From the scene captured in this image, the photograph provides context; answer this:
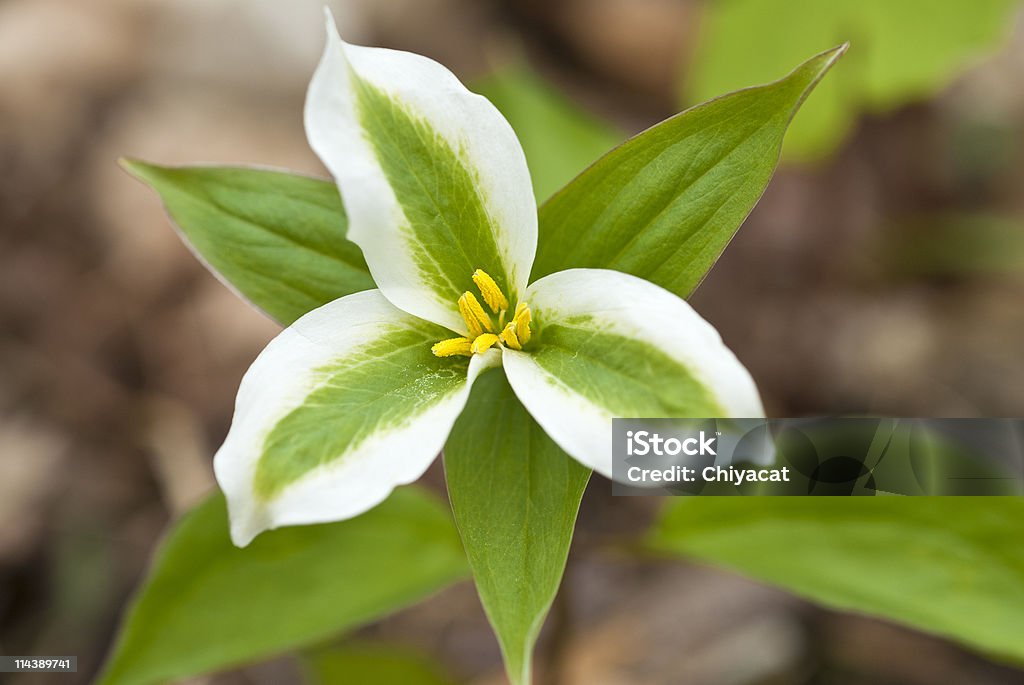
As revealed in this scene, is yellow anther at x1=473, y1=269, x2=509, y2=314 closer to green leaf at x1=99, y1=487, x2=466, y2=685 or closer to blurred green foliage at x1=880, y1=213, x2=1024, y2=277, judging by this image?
green leaf at x1=99, y1=487, x2=466, y2=685

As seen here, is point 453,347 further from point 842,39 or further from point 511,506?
point 842,39

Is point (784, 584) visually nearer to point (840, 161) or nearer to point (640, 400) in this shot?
point (640, 400)

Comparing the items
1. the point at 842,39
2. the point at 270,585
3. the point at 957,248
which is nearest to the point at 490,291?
the point at 270,585

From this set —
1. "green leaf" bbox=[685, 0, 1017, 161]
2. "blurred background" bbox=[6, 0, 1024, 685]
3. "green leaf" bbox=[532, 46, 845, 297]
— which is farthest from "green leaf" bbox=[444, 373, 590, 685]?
"green leaf" bbox=[685, 0, 1017, 161]

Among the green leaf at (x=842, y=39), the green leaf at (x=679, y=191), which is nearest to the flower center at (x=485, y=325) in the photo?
the green leaf at (x=679, y=191)

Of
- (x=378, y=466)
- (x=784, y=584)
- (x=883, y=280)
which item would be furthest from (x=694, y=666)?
(x=378, y=466)

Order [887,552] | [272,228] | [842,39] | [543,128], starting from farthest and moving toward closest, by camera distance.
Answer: [842,39] → [543,128] → [887,552] → [272,228]

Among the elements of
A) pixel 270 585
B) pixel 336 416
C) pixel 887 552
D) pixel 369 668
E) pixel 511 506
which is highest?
pixel 336 416
